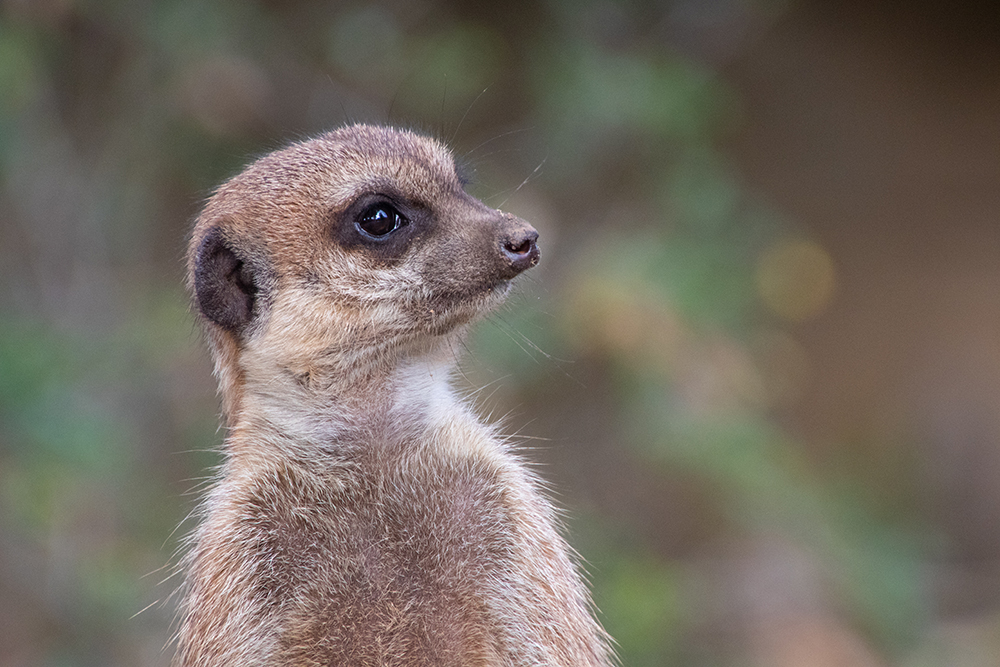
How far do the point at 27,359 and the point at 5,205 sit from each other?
1.51 m

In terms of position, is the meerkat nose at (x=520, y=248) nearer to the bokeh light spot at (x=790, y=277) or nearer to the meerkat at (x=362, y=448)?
the meerkat at (x=362, y=448)

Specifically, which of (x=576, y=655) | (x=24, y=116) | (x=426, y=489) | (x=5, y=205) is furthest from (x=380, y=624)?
(x=5, y=205)

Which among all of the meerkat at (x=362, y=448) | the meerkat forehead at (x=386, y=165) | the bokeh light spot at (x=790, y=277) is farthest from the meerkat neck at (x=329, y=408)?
the bokeh light spot at (x=790, y=277)

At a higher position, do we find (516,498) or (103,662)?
(516,498)

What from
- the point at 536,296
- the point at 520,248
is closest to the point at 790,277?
the point at 536,296

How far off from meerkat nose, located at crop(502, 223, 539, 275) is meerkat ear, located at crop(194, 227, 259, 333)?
1.63ft

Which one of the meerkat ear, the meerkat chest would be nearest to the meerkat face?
the meerkat ear

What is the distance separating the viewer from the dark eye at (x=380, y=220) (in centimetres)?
195

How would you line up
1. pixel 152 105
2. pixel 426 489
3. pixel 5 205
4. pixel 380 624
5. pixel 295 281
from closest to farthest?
Answer: 1. pixel 380 624
2. pixel 426 489
3. pixel 295 281
4. pixel 152 105
5. pixel 5 205

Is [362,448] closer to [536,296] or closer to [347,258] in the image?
[347,258]

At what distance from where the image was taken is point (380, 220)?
77.1 inches

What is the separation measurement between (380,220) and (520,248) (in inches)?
11.1

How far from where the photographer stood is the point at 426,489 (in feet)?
5.96

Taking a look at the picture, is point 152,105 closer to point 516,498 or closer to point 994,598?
point 516,498
